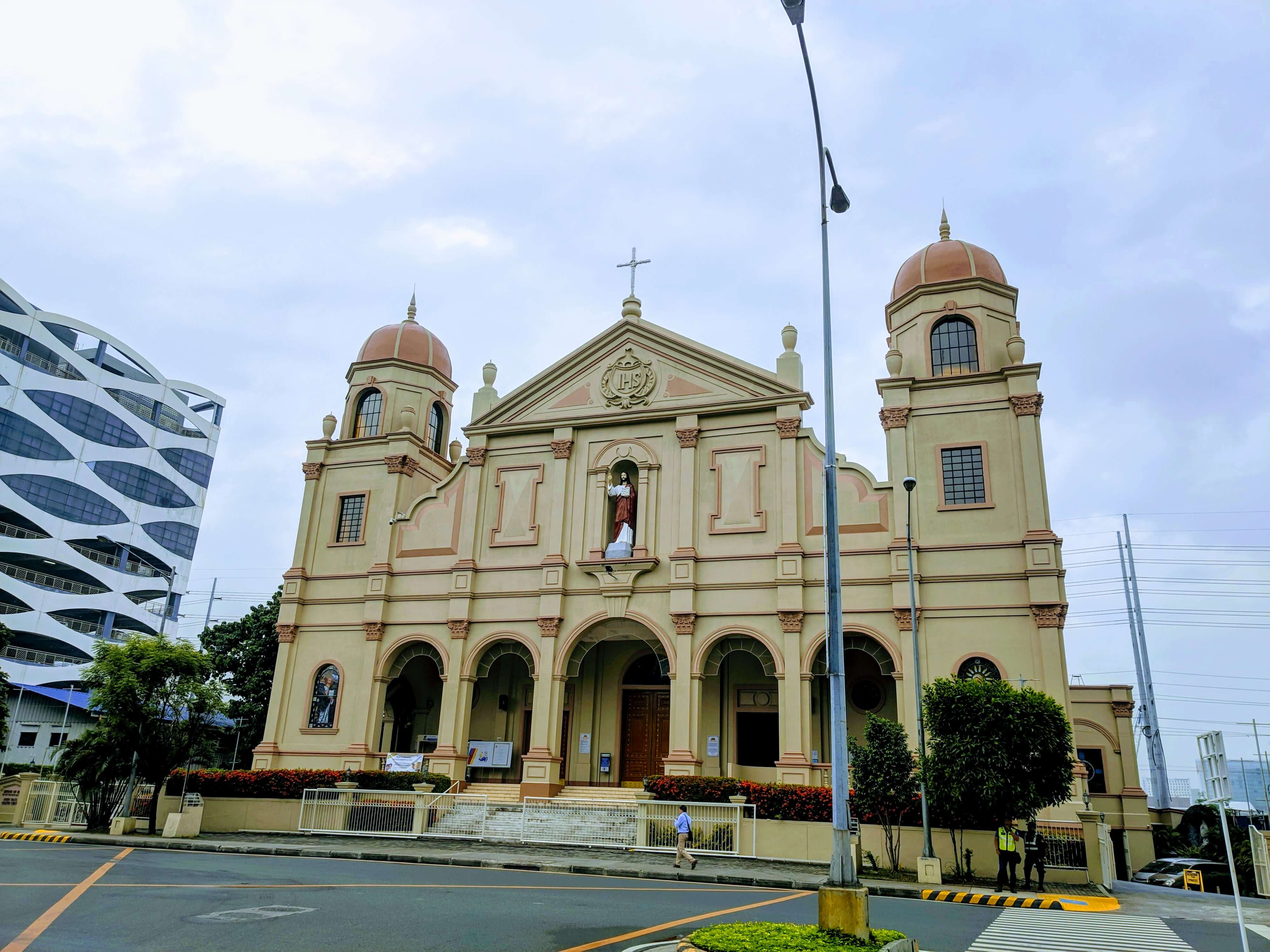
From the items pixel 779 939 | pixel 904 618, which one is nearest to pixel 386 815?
pixel 904 618

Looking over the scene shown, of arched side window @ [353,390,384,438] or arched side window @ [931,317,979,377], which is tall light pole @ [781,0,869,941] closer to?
arched side window @ [931,317,979,377]

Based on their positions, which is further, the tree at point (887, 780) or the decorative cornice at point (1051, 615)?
the decorative cornice at point (1051, 615)

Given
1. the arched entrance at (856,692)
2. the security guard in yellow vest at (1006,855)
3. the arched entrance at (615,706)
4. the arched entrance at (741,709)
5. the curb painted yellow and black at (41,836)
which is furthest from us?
the arched entrance at (615,706)

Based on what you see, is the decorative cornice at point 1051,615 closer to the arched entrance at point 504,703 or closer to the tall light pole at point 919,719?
the tall light pole at point 919,719

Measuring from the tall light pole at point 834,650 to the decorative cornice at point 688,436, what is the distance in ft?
56.9

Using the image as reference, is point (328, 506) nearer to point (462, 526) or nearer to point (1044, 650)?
point (462, 526)

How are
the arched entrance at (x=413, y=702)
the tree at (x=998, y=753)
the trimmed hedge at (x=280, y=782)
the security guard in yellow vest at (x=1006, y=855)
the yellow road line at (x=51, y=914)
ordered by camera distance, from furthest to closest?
the arched entrance at (x=413, y=702)
the trimmed hedge at (x=280, y=782)
the tree at (x=998, y=753)
the security guard in yellow vest at (x=1006, y=855)
the yellow road line at (x=51, y=914)

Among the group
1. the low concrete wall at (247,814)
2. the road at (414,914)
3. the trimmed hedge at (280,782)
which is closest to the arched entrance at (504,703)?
the trimmed hedge at (280,782)

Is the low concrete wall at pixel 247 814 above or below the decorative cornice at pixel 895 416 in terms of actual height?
below

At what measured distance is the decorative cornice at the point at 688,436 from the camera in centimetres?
3023

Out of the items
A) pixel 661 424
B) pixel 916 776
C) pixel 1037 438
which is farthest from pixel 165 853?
pixel 1037 438

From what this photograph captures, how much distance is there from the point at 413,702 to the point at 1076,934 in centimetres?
2541

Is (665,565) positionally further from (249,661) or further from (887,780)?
(249,661)

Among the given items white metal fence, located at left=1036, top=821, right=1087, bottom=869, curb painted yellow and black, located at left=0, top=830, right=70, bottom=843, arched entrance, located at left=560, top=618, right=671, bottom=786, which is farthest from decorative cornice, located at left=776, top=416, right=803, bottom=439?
curb painted yellow and black, located at left=0, top=830, right=70, bottom=843
